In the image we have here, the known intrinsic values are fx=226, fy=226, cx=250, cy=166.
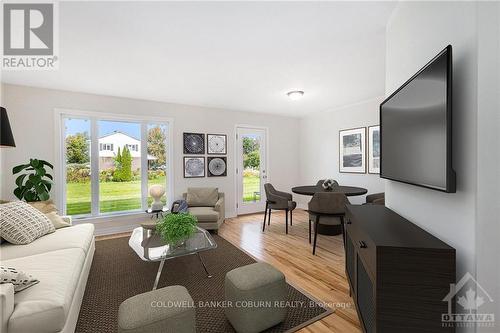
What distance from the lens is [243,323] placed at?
1.59 meters

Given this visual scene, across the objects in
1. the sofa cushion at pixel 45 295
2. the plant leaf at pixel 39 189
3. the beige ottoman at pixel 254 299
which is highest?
the plant leaf at pixel 39 189

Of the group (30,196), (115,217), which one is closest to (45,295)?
(30,196)

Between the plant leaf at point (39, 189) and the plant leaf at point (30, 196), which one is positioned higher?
the plant leaf at point (39, 189)

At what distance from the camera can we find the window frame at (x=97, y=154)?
374 centimetres

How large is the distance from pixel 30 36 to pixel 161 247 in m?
2.45

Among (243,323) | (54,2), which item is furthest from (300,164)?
(54,2)

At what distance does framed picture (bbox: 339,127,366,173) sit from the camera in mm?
4585

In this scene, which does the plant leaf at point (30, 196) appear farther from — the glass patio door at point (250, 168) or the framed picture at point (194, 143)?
the glass patio door at point (250, 168)

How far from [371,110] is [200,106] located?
3.50 metres

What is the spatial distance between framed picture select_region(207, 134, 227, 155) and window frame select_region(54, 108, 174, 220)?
2.64 feet

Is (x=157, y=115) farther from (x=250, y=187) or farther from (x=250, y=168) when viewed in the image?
(x=250, y=187)

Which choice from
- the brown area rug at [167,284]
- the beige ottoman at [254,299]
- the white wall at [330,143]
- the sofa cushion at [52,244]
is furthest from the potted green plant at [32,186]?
the white wall at [330,143]

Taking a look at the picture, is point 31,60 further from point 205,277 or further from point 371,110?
point 371,110

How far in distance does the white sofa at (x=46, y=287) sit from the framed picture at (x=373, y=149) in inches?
182
